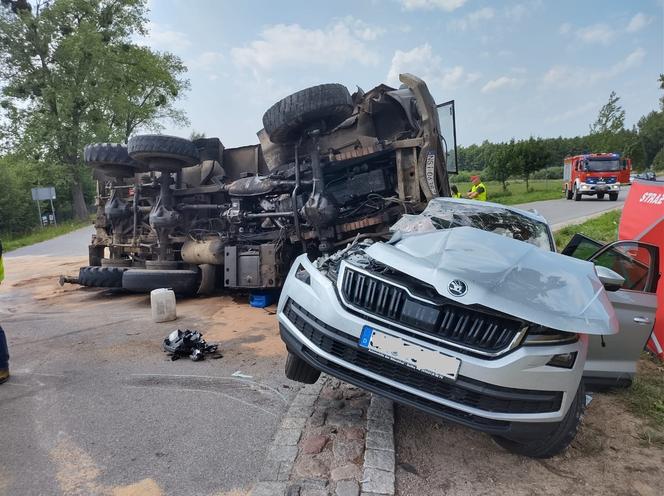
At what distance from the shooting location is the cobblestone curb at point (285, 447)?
2096 millimetres

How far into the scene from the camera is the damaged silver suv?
201 cm

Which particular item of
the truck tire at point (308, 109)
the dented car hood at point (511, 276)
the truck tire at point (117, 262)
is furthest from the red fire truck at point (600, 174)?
the dented car hood at point (511, 276)

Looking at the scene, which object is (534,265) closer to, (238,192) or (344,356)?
(344,356)

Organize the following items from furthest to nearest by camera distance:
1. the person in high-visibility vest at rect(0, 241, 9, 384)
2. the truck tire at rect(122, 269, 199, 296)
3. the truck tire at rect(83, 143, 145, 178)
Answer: the truck tire at rect(83, 143, 145, 178) → the truck tire at rect(122, 269, 199, 296) → the person in high-visibility vest at rect(0, 241, 9, 384)

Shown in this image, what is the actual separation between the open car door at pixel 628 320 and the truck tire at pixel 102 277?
242 inches

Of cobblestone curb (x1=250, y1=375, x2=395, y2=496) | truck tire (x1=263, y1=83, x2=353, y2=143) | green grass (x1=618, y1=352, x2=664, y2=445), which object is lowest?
green grass (x1=618, y1=352, x2=664, y2=445)

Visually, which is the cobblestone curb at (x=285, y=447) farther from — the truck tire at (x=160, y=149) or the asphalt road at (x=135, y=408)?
the truck tire at (x=160, y=149)

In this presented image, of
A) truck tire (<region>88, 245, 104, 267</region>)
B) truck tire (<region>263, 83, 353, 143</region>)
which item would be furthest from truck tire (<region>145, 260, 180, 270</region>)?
truck tire (<region>263, 83, 353, 143</region>)

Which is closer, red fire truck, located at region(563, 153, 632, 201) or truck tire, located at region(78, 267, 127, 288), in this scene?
truck tire, located at region(78, 267, 127, 288)

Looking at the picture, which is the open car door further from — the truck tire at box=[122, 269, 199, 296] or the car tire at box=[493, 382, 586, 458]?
the truck tire at box=[122, 269, 199, 296]

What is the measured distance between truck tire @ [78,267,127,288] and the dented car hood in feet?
17.8

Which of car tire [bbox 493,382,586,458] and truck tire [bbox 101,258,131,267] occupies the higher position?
truck tire [bbox 101,258,131,267]

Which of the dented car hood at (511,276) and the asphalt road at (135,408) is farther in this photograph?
the asphalt road at (135,408)

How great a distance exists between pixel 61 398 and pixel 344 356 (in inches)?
89.5
